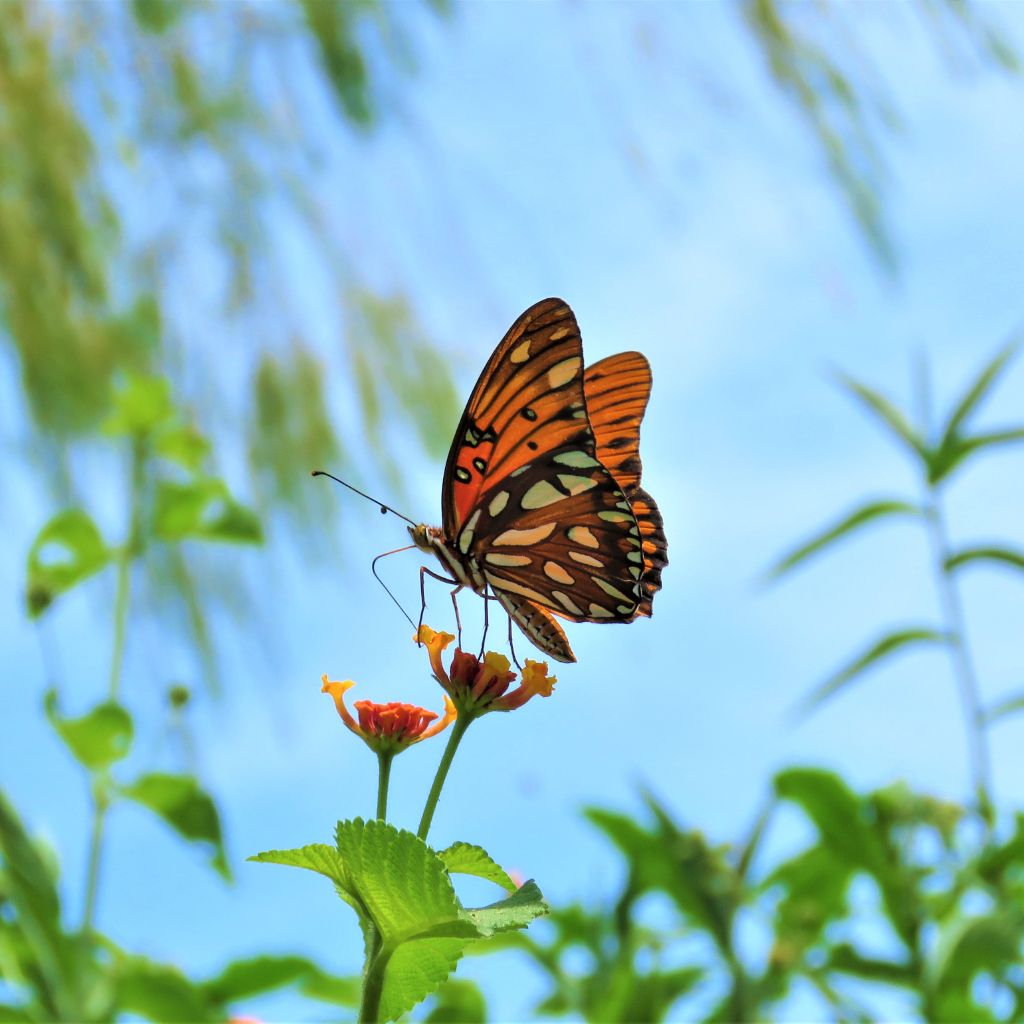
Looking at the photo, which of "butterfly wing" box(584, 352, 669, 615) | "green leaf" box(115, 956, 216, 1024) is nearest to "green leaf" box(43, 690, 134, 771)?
"green leaf" box(115, 956, 216, 1024)

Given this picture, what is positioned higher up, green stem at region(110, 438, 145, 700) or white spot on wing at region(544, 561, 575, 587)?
green stem at region(110, 438, 145, 700)

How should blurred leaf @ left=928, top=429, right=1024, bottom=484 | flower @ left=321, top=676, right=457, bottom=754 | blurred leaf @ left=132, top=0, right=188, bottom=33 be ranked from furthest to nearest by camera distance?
1. blurred leaf @ left=132, top=0, right=188, bottom=33
2. blurred leaf @ left=928, top=429, right=1024, bottom=484
3. flower @ left=321, top=676, right=457, bottom=754

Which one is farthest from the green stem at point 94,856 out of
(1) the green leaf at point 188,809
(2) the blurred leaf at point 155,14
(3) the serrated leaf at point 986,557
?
(2) the blurred leaf at point 155,14

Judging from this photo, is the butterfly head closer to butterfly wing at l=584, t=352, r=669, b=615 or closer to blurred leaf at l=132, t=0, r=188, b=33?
butterfly wing at l=584, t=352, r=669, b=615

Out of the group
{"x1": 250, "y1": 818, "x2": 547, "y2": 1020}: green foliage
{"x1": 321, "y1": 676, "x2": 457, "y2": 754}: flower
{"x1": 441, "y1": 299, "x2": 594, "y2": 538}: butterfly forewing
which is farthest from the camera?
{"x1": 441, "y1": 299, "x2": 594, "y2": 538}: butterfly forewing

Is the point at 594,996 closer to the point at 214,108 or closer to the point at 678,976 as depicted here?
the point at 678,976

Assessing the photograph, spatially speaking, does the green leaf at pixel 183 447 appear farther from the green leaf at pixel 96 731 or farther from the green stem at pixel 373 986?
the green stem at pixel 373 986
